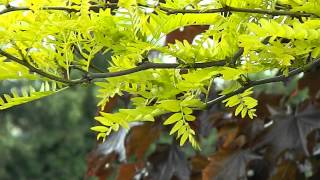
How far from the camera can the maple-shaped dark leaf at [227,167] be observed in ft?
4.23

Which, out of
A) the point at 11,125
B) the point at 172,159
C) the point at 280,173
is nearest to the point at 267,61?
the point at 280,173

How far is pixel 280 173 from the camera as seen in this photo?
4.26 feet

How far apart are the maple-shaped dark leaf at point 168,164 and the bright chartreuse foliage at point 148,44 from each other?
79cm

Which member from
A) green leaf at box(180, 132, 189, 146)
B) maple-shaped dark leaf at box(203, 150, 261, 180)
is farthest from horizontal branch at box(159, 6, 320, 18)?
maple-shaped dark leaf at box(203, 150, 261, 180)

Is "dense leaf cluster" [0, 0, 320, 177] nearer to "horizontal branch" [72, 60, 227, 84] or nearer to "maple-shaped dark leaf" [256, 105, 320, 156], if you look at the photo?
"horizontal branch" [72, 60, 227, 84]

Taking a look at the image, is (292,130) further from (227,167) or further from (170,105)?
(170,105)

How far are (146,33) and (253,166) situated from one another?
99cm

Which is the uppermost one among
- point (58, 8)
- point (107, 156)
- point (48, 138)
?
point (58, 8)

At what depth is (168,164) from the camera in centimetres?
141

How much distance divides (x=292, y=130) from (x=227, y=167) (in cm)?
16

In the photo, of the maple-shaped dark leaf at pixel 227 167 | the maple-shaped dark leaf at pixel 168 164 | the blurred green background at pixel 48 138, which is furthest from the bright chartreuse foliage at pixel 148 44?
the blurred green background at pixel 48 138

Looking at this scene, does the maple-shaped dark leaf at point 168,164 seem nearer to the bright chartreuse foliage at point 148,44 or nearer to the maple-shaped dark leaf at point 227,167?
the maple-shaped dark leaf at point 227,167

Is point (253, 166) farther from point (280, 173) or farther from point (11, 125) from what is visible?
point (11, 125)

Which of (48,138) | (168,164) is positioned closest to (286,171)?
(168,164)
